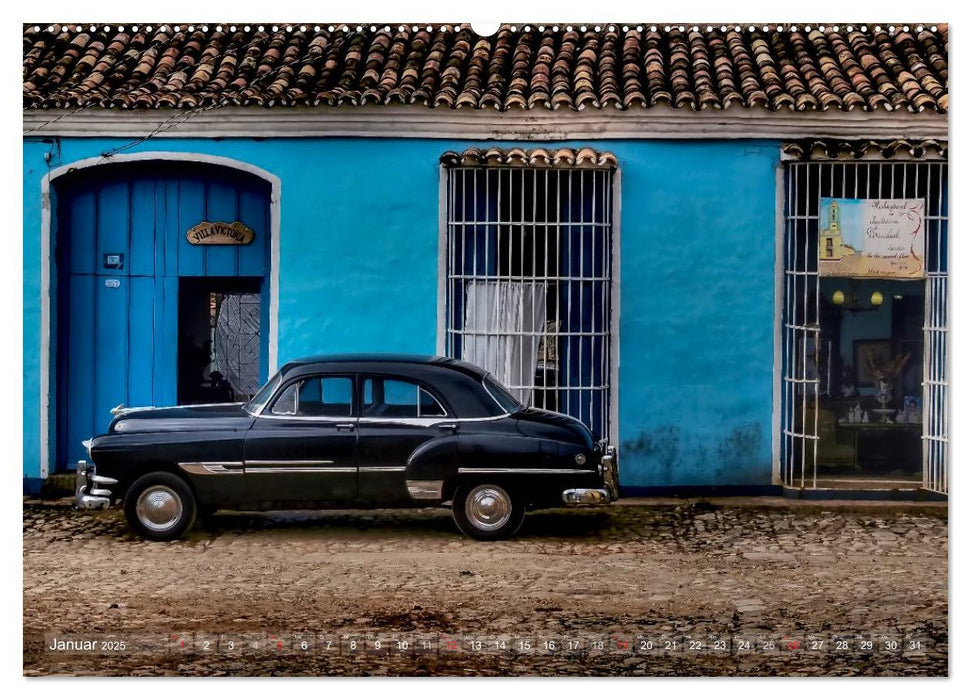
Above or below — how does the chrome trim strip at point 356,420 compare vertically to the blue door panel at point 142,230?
below

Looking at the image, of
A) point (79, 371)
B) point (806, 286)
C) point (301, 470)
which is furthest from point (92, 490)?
point (806, 286)

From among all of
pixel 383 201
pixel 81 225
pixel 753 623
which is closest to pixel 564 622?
pixel 753 623

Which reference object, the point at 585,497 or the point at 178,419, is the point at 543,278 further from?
the point at 178,419

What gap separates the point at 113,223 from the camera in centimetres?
859

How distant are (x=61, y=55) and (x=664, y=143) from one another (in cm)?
433

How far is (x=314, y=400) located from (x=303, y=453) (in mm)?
355

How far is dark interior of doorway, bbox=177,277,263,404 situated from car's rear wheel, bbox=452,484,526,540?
1.59 meters

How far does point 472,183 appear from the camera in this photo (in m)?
9.27

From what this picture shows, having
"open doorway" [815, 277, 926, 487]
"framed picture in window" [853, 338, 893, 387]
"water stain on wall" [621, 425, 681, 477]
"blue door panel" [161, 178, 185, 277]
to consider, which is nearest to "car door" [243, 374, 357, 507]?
"blue door panel" [161, 178, 185, 277]

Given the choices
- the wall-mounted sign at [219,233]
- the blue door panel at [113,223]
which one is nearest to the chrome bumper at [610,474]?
the wall-mounted sign at [219,233]

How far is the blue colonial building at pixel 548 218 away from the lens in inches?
337

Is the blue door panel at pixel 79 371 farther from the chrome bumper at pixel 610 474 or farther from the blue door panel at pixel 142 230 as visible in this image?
the chrome bumper at pixel 610 474

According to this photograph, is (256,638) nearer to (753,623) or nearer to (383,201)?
(753,623)

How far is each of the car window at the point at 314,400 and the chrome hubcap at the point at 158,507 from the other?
0.85m
